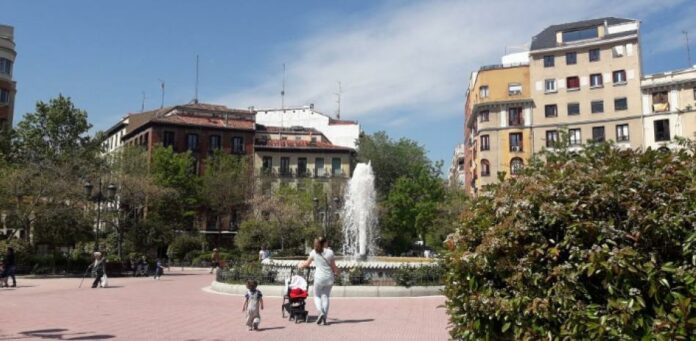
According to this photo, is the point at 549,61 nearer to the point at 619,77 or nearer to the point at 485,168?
the point at 619,77

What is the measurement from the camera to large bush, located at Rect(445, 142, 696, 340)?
455 cm

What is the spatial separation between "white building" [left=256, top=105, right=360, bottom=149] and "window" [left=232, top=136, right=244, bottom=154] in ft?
33.2

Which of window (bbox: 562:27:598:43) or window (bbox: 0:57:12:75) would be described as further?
window (bbox: 562:27:598:43)

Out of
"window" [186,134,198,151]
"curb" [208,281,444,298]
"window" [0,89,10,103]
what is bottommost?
"curb" [208,281,444,298]

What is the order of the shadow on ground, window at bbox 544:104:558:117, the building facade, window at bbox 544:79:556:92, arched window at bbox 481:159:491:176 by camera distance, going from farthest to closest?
1. arched window at bbox 481:159:491:176
2. window at bbox 544:79:556:92
3. window at bbox 544:104:558:117
4. the building facade
5. the shadow on ground

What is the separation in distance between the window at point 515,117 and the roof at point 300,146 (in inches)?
778

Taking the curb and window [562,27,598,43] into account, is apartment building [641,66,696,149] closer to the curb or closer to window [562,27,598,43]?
window [562,27,598,43]

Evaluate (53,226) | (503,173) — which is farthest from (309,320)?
(53,226)

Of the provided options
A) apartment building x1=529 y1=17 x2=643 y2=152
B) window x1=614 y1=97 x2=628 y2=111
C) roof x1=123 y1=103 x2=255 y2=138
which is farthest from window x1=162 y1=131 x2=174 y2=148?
window x1=614 y1=97 x2=628 y2=111

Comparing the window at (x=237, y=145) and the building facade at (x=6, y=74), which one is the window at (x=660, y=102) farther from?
the building facade at (x=6, y=74)

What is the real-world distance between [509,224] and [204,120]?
211ft

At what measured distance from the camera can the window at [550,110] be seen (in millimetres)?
53594

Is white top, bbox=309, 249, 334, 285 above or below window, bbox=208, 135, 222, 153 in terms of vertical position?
below

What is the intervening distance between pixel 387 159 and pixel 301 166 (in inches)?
395
